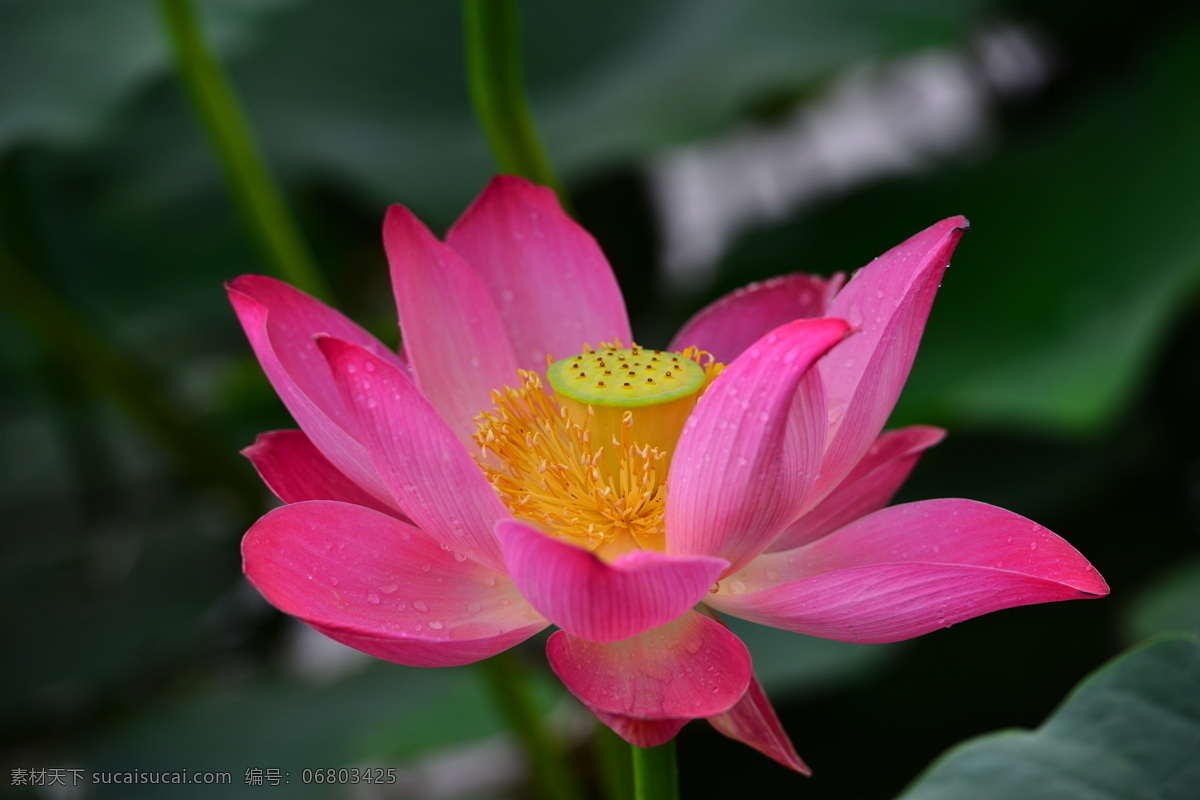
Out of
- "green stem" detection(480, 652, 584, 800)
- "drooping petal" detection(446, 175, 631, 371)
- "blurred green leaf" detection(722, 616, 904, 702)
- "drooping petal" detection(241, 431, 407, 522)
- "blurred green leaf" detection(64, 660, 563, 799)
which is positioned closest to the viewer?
"drooping petal" detection(241, 431, 407, 522)

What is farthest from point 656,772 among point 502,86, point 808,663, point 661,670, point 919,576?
point 808,663

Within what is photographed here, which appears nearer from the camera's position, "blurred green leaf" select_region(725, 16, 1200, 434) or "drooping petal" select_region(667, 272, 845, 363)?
"drooping petal" select_region(667, 272, 845, 363)

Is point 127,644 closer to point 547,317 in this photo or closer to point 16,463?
point 16,463

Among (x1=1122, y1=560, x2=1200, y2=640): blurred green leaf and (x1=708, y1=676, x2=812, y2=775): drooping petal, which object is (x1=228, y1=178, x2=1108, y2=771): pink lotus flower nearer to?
(x1=708, y1=676, x2=812, y2=775): drooping petal

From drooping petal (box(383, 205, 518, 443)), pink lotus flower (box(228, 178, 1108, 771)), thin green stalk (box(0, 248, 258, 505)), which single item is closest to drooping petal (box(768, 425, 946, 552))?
pink lotus flower (box(228, 178, 1108, 771))

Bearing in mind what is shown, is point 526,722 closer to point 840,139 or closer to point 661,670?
point 661,670

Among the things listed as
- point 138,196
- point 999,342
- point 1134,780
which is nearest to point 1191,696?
point 1134,780
